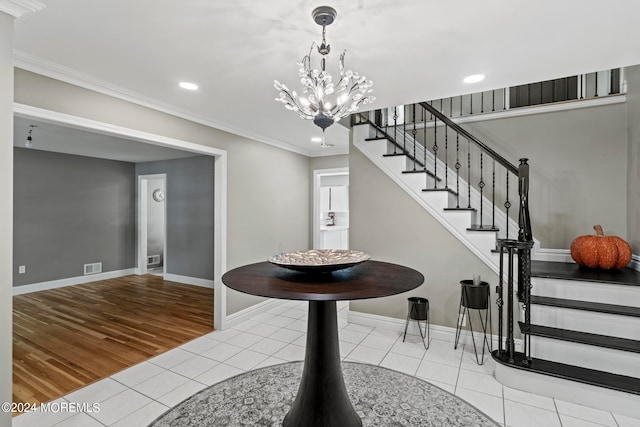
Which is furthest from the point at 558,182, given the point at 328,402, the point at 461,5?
the point at 328,402

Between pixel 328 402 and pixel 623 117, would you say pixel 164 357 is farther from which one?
pixel 623 117

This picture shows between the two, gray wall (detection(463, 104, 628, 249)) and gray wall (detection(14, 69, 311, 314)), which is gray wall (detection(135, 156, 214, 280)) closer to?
gray wall (detection(14, 69, 311, 314))

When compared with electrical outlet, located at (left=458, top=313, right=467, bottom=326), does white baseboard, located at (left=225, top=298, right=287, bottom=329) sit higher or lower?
lower

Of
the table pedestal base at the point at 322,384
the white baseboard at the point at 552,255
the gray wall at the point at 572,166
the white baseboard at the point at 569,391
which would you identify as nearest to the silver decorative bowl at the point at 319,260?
the table pedestal base at the point at 322,384

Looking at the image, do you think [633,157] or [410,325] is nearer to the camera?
[633,157]

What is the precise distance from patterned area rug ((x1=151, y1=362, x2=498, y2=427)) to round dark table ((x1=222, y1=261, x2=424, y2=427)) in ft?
1.09

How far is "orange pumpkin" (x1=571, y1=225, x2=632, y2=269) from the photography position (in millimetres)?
2812

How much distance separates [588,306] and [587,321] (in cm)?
12

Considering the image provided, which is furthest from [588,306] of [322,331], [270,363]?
[270,363]

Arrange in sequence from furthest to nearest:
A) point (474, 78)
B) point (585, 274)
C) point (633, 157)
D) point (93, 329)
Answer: point (93, 329), point (633, 157), point (585, 274), point (474, 78)

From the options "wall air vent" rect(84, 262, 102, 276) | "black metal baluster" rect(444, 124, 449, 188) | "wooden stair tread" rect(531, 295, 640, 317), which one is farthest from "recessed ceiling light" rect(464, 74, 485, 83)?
"wall air vent" rect(84, 262, 102, 276)

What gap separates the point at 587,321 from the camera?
8.36 ft

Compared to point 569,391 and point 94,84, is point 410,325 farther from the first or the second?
point 94,84

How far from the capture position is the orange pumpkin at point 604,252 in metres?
2.81
